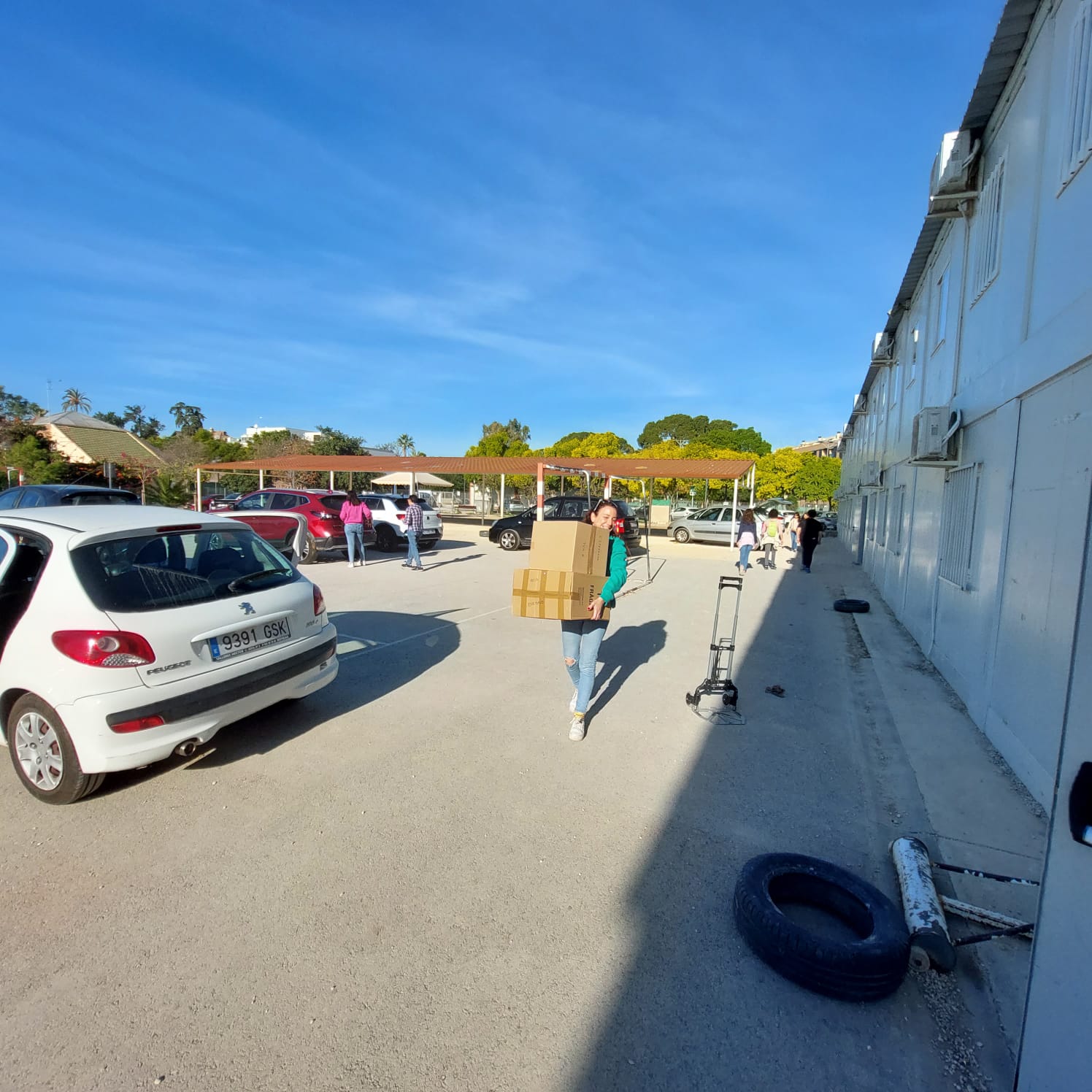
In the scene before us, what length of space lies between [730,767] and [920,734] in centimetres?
194

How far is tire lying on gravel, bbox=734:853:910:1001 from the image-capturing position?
2223mm

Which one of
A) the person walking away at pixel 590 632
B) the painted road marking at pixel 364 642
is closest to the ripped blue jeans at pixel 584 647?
the person walking away at pixel 590 632

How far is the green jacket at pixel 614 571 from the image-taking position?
4.71 m

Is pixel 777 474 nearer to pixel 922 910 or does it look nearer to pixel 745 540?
pixel 745 540

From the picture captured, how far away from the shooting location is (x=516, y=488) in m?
50.7

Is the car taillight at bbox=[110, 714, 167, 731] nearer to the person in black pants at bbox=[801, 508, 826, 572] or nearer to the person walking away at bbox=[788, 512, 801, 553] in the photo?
the person in black pants at bbox=[801, 508, 826, 572]

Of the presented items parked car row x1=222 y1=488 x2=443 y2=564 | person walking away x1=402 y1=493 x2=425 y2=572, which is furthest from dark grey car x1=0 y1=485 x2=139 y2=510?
person walking away x1=402 y1=493 x2=425 y2=572

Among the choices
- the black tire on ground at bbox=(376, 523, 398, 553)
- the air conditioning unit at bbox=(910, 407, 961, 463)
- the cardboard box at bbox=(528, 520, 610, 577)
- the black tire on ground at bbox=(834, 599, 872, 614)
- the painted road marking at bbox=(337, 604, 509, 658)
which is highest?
the air conditioning unit at bbox=(910, 407, 961, 463)

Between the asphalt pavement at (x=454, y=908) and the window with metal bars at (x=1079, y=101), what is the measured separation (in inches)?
163

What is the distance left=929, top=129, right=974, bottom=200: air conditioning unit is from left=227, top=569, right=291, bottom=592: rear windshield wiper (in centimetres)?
766

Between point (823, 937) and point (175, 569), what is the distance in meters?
4.05

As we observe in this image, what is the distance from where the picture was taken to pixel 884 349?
14.4 meters

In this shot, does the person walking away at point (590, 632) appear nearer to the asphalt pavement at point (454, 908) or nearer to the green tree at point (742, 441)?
the asphalt pavement at point (454, 908)

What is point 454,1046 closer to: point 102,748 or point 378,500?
point 102,748
